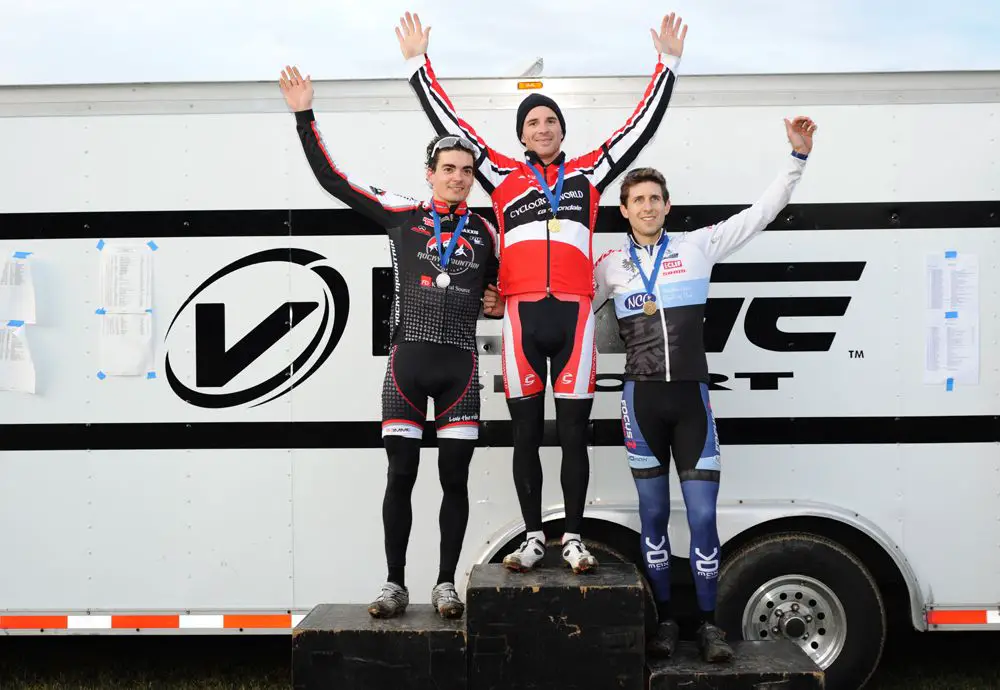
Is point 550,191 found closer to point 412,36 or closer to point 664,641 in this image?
point 412,36

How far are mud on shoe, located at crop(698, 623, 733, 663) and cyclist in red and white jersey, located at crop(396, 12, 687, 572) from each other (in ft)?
1.90

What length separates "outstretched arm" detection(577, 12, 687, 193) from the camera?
3.79 meters

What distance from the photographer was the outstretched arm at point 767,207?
3.64 m

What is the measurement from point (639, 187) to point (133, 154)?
2626mm

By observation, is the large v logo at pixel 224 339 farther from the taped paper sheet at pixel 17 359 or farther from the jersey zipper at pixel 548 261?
the jersey zipper at pixel 548 261

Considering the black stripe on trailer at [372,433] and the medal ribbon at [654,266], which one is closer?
the medal ribbon at [654,266]

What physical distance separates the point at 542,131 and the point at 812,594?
106 inches

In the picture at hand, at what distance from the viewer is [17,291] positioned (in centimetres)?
421

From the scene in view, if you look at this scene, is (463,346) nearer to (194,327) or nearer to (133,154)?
(194,327)

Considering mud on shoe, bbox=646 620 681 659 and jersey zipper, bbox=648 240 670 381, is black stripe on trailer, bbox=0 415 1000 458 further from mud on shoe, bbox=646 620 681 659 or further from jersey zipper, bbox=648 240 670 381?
mud on shoe, bbox=646 620 681 659

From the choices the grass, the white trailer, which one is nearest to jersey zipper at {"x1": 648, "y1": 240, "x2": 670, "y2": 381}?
the white trailer

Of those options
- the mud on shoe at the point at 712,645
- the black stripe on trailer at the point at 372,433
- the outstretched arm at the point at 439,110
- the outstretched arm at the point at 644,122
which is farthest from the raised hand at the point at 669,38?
the mud on shoe at the point at 712,645

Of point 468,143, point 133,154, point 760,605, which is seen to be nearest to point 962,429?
point 760,605

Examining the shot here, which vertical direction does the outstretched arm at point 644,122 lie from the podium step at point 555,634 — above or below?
above
